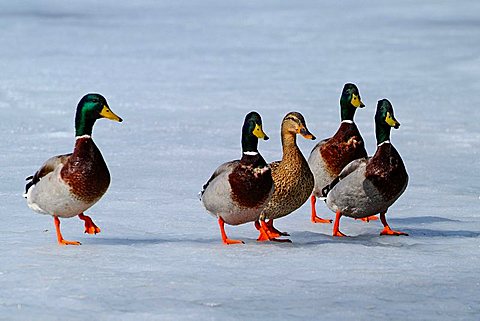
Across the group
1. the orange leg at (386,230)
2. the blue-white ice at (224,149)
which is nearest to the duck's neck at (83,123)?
the blue-white ice at (224,149)

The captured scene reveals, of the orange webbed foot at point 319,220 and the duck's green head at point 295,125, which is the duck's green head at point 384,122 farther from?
the orange webbed foot at point 319,220

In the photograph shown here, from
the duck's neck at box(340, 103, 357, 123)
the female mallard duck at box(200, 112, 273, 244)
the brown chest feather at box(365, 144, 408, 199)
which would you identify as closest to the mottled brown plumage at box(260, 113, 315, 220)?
the female mallard duck at box(200, 112, 273, 244)

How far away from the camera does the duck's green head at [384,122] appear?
5195 millimetres

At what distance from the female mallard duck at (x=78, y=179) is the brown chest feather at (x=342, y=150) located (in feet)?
4.55

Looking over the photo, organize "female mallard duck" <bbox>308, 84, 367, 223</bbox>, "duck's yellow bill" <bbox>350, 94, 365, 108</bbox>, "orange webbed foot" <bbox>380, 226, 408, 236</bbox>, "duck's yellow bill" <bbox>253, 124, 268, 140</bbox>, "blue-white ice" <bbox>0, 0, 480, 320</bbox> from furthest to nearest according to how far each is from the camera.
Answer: "duck's yellow bill" <bbox>350, 94, 365, 108</bbox>
"female mallard duck" <bbox>308, 84, 367, 223</bbox>
"orange webbed foot" <bbox>380, 226, 408, 236</bbox>
"duck's yellow bill" <bbox>253, 124, 268, 140</bbox>
"blue-white ice" <bbox>0, 0, 480, 320</bbox>

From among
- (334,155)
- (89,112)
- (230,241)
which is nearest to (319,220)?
(334,155)

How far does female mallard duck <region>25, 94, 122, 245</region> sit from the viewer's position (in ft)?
15.1

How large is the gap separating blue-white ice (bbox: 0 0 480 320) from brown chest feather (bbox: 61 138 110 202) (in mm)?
254

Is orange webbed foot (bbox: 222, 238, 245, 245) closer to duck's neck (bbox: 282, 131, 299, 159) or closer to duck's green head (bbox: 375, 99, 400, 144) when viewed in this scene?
duck's neck (bbox: 282, 131, 299, 159)

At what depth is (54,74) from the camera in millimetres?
12328

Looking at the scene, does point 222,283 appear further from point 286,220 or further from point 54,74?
point 54,74

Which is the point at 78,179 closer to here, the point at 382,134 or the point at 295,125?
the point at 295,125

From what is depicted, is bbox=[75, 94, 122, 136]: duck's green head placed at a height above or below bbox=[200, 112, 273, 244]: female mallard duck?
above

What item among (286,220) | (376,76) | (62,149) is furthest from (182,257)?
(376,76)
